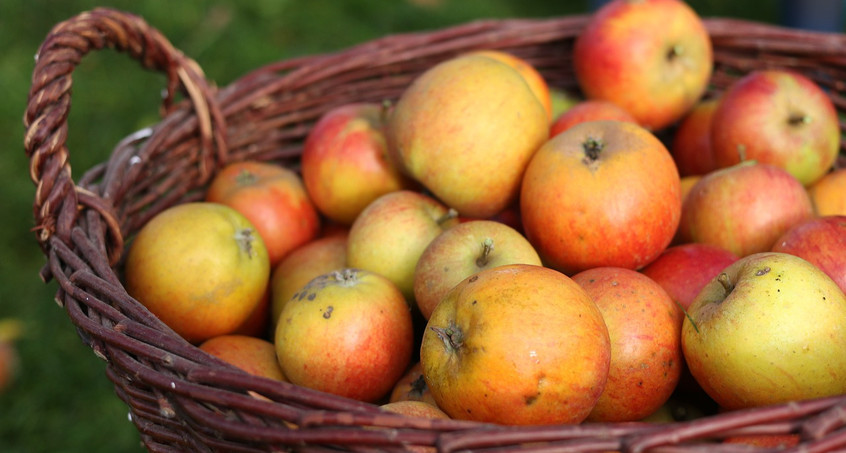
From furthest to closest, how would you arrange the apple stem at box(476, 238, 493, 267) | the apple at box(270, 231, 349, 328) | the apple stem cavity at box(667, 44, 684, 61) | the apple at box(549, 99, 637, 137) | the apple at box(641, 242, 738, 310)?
the apple stem cavity at box(667, 44, 684, 61)
the apple at box(549, 99, 637, 137)
the apple at box(270, 231, 349, 328)
the apple at box(641, 242, 738, 310)
the apple stem at box(476, 238, 493, 267)

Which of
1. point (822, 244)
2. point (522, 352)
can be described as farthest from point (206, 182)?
point (822, 244)

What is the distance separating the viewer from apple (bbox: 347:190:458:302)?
1553mm

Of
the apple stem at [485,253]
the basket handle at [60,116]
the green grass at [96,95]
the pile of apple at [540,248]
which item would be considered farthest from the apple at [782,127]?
the green grass at [96,95]

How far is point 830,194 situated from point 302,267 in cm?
129

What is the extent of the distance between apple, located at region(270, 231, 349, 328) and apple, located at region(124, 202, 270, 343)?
10 centimetres

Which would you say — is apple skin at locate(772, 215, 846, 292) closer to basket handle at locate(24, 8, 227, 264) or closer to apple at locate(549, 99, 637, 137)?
apple at locate(549, 99, 637, 137)

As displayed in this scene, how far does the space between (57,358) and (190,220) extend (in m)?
1.44

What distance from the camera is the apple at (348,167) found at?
1.82 meters

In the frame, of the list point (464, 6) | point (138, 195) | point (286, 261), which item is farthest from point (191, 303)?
point (464, 6)

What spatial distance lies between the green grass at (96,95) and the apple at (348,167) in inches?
47.4

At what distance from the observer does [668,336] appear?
1281 mm

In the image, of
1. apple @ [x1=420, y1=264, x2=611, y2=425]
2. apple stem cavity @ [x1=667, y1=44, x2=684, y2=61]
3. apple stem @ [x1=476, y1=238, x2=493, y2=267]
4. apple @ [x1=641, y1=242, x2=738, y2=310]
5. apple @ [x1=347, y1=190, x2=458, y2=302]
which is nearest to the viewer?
apple @ [x1=420, y1=264, x2=611, y2=425]

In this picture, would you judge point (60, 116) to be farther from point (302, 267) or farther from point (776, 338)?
point (776, 338)

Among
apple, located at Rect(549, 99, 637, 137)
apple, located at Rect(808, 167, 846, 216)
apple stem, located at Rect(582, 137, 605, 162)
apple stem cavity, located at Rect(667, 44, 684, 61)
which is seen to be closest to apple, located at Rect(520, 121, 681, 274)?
apple stem, located at Rect(582, 137, 605, 162)
